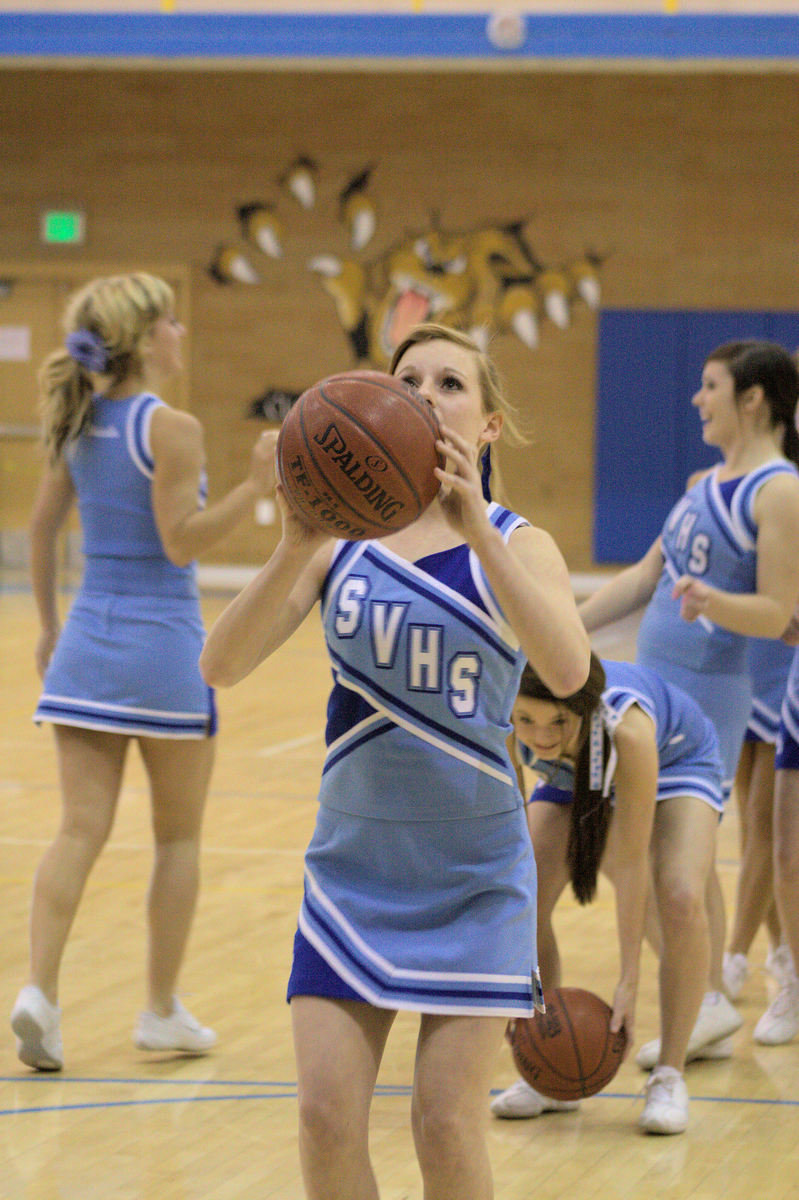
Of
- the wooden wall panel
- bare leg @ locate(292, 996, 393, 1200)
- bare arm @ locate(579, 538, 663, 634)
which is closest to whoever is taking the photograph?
bare leg @ locate(292, 996, 393, 1200)

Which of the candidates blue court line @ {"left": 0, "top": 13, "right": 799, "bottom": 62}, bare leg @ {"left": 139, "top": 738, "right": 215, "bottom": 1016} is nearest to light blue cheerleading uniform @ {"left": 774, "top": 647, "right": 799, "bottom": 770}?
bare leg @ {"left": 139, "top": 738, "right": 215, "bottom": 1016}

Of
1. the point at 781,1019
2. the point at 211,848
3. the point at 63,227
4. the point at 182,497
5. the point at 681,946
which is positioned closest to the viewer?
the point at 681,946

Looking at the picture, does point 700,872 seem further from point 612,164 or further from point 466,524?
point 612,164

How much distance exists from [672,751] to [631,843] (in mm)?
450

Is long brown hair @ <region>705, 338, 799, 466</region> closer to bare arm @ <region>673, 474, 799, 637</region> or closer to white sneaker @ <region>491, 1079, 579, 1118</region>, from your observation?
bare arm @ <region>673, 474, 799, 637</region>

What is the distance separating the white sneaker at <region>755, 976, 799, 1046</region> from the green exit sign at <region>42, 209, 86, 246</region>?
12288 millimetres

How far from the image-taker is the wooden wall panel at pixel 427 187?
13.8 meters

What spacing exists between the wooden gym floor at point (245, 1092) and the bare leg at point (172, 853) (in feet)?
0.70

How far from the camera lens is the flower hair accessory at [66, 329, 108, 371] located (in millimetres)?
3533

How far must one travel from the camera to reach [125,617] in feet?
11.6

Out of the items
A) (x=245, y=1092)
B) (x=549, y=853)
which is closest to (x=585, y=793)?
(x=549, y=853)

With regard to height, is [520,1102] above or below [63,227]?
below

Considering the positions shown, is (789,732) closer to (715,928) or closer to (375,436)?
(715,928)

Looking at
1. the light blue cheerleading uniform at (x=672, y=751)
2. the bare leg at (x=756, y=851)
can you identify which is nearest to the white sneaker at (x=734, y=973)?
the bare leg at (x=756, y=851)
